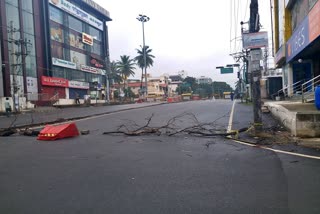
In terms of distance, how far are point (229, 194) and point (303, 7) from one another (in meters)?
25.7

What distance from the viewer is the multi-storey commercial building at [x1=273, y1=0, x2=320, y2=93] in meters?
20.8

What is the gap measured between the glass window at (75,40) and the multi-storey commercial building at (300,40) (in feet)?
132

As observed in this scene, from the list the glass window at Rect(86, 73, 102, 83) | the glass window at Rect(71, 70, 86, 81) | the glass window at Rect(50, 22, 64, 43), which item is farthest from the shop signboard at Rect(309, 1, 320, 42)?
the glass window at Rect(86, 73, 102, 83)

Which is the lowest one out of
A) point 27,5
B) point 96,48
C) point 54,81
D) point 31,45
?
point 54,81

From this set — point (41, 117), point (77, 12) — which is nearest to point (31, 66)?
point (77, 12)

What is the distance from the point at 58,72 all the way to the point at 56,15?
10454mm

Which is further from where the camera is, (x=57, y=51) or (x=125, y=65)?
(x=125, y=65)

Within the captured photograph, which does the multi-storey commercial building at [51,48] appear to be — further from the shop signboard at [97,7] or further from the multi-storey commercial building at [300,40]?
the multi-storey commercial building at [300,40]

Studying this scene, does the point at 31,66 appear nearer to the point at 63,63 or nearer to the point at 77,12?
the point at 63,63

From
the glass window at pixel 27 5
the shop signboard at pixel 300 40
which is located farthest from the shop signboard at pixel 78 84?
the shop signboard at pixel 300 40

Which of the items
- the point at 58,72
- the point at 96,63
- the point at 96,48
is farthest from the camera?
the point at 96,48

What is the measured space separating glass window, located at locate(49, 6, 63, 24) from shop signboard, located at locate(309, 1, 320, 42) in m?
46.9

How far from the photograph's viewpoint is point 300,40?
941 inches

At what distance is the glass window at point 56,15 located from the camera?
56.3 m
